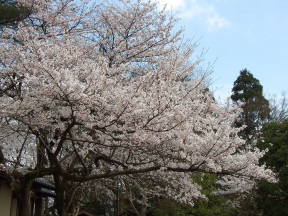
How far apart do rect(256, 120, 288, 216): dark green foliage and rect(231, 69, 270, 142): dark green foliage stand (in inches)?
292

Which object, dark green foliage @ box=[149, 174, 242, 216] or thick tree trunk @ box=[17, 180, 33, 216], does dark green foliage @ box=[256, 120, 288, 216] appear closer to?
dark green foliage @ box=[149, 174, 242, 216]

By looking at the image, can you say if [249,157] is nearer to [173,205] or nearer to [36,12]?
[36,12]

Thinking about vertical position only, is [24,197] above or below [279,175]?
below

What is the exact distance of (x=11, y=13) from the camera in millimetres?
6645

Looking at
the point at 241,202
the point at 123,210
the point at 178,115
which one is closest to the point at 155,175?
the point at 178,115

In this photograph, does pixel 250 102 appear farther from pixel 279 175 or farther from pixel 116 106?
pixel 116 106

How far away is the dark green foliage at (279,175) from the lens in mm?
9009

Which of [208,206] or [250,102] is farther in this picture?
[250,102]

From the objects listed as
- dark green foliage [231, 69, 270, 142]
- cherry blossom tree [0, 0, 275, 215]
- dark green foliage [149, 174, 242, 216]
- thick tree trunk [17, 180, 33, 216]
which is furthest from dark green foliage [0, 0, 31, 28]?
dark green foliage [231, 69, 270, 142]

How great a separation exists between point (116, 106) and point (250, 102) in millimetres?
16520

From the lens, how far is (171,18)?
802 cm

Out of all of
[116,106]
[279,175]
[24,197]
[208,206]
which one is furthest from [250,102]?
[116,106]

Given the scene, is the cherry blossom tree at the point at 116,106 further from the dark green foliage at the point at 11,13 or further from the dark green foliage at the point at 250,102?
the dark green foliage at the point at 250,102

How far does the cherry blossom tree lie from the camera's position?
451cm
